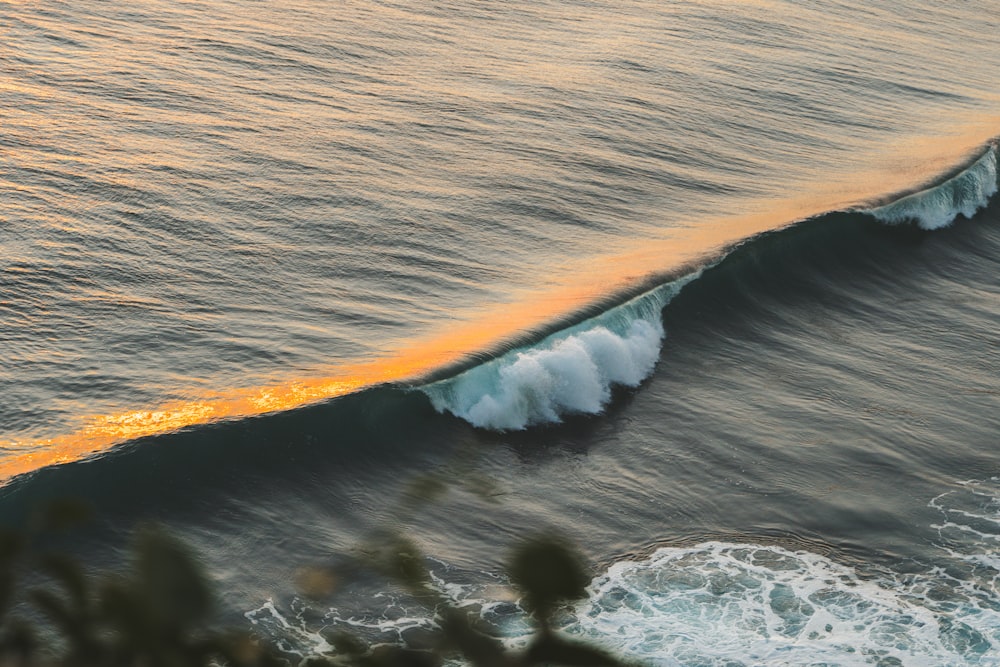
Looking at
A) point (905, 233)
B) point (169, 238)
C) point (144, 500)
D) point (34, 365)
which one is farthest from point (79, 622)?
point (905, 233)

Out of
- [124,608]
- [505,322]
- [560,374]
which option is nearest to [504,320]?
[505,322]

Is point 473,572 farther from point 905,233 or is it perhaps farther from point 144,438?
point 905,233

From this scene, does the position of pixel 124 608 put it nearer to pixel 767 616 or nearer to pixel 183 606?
pixel 183 606

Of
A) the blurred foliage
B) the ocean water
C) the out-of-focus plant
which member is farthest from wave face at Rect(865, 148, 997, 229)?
the out-of-focus plant

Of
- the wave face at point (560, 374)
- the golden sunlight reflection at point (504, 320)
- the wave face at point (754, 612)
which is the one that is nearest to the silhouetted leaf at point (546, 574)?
the wave face at point (754, 612)

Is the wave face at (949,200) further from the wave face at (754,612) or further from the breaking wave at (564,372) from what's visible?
the wave face at (754,612)

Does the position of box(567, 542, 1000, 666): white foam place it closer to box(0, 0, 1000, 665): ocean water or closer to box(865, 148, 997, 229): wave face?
box(0, 0, 1000, 665): ocean water
